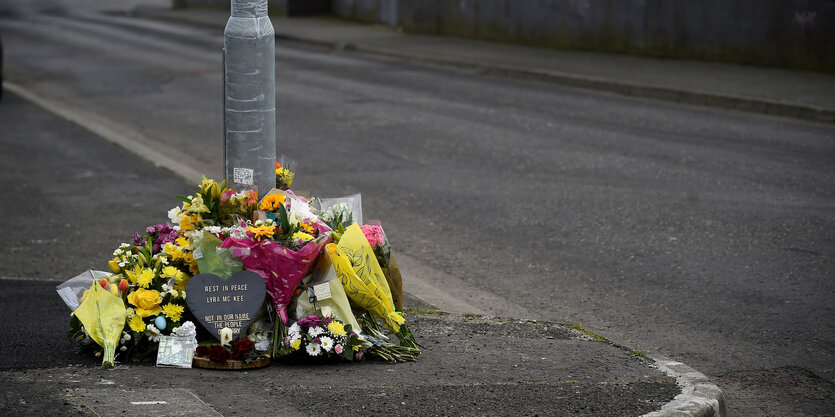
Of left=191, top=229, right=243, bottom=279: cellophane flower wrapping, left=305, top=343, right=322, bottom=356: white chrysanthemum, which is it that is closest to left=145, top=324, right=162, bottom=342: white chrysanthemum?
left=191, top=229, right=243, bottom=279: cellophane flower wrapping

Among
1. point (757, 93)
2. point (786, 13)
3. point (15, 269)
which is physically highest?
point (786, 13)

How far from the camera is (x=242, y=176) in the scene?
17.6 feet

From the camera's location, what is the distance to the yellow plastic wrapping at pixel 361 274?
5.02 meters

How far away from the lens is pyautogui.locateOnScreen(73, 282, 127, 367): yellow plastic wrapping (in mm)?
4816

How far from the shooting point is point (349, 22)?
3269 centimetres

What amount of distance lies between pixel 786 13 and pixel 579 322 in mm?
13695

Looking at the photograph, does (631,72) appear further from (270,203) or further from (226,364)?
(226,364)

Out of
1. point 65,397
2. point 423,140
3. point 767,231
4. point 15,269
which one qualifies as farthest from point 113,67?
point 65,397

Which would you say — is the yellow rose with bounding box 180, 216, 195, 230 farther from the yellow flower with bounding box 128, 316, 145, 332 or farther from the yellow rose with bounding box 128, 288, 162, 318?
the yellow flower with bounding box 128, 316, 145, 332

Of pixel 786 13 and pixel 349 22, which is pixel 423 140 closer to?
pixel 786 13

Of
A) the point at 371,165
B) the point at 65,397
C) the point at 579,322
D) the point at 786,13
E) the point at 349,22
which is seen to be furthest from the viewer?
the point at 349,22

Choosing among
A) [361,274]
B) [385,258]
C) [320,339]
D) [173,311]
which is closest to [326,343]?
[320,339]

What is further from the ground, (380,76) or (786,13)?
(786,13)

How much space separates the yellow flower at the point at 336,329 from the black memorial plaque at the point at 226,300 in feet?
1.20
